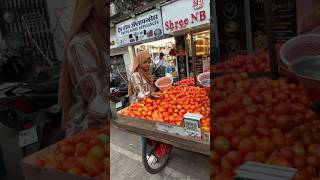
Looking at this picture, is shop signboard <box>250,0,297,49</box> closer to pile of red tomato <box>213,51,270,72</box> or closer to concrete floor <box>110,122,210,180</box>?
pile of red tomato <box>213,51,270,72</box>

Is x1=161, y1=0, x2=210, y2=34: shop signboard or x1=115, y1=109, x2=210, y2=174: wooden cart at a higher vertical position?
x1=161, y1=0, x2=210, y2=34: shop signboard

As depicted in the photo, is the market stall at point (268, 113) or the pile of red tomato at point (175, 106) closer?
the market stall at point (268, 113)

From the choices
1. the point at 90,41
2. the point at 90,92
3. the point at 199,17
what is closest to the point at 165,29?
the point at 199,17

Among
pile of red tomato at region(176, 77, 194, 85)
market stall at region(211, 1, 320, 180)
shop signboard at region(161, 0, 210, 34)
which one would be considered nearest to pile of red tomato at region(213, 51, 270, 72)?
market stall at region(211, 1, 320, 180)

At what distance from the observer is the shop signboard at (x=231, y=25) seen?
1.09m

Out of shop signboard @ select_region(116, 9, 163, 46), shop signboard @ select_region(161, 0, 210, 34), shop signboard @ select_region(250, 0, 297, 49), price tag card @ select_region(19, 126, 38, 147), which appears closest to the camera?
shop signboard @ select_region(250, 0, 297, 49)

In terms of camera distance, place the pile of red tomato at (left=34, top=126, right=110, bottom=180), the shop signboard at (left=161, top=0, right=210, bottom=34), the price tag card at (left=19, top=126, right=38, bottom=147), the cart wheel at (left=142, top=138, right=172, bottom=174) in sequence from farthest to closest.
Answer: the cart wheel at (left=142, top=138, right=172, bottom=174) < the price tag card at (left=19, top=126, right=38, bottom=147) < the pile of red tomato at (left=34, top=126, right=110, bottom=180) < the shop signboard at (left=161, top=0, right=210, bottom=34)

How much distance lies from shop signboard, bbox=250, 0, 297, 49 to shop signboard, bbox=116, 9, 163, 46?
1.60ft

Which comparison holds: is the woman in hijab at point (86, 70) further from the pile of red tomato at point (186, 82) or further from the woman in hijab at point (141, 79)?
the pile of red tomato at point (186, 82)

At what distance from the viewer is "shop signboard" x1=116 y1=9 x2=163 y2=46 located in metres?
1.49

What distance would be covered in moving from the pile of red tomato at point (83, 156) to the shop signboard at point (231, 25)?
777 millimetres

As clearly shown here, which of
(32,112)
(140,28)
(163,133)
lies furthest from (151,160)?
(140,28)

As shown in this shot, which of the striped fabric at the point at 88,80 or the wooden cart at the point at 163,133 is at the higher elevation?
the striped fabric at the point at 88,80

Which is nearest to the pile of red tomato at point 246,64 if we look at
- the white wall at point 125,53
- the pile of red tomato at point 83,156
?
the white wall at point 125,53
